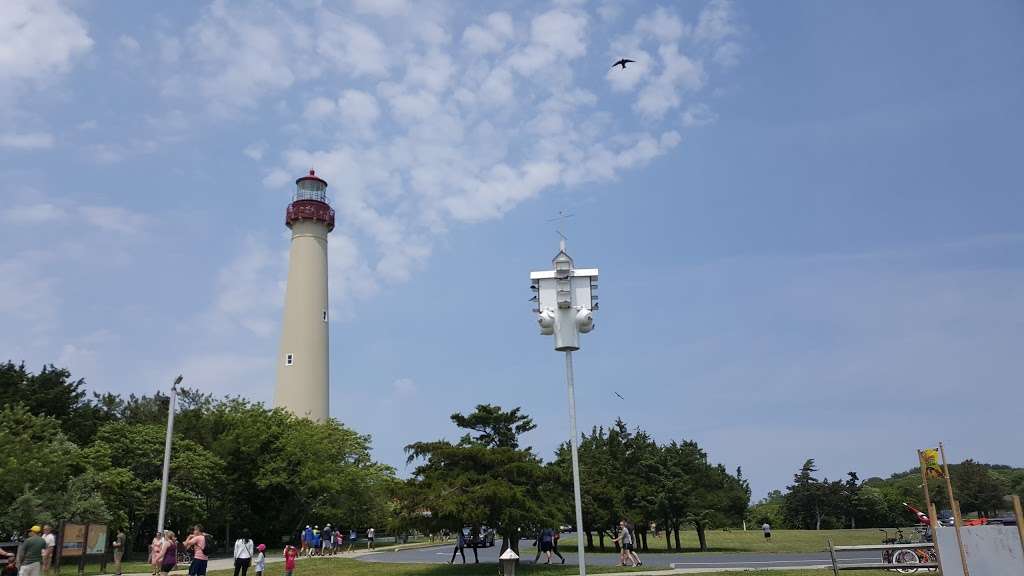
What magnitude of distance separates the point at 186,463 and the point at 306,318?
1729 cm

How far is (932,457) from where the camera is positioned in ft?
80.3

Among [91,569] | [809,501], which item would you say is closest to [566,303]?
[91,569]

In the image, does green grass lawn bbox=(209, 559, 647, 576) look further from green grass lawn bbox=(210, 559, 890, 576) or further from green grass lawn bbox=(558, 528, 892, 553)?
green grass lawn bbox=(558, 528, 892, 553)

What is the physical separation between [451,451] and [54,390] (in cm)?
3043

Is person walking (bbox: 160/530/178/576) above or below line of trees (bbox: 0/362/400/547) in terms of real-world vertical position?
below

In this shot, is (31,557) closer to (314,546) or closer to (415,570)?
(415,570)

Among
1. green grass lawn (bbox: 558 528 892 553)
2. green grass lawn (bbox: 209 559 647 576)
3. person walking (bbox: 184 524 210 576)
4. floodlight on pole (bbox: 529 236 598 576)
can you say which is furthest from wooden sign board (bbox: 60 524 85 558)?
green grass lawn (bbox: 558 528 892 553)

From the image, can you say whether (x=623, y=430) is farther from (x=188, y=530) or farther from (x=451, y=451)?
(x=188, y=530)

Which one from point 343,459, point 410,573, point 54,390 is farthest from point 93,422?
point 410,573

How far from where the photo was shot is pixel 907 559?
20031 mm

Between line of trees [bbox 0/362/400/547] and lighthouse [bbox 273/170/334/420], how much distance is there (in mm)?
2588

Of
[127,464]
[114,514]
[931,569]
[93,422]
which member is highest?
[93,422]

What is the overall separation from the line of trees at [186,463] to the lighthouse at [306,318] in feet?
8.49

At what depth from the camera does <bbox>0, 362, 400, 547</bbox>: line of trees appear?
106 feet
